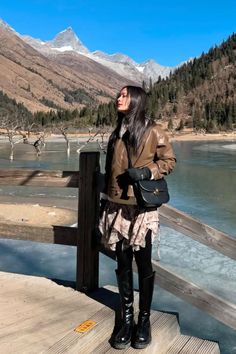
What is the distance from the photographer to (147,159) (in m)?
3.21

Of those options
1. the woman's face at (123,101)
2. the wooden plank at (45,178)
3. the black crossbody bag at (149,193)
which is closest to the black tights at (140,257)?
the black crossbody bag at (149,193)

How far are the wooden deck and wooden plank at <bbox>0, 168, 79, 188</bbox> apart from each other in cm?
100

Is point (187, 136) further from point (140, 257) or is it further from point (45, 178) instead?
point (140, 257)

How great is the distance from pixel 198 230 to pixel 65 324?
1.28 metres

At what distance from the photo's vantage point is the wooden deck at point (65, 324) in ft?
10.5

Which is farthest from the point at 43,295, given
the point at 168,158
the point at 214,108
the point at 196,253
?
the point at 214,108

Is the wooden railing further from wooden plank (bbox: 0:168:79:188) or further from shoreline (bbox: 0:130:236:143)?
shoreline (bbox: 0:130:236:143)

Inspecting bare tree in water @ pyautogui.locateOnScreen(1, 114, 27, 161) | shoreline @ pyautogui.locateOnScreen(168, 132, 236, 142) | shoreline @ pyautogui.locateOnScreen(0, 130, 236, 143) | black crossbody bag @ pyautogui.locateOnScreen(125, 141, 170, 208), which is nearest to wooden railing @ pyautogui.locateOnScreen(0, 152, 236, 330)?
black crossbody bag @ pyautogui.locateOnScreen(125, 141, 170, 208)

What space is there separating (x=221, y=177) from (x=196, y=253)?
64.5 feet

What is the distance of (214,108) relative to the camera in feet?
459

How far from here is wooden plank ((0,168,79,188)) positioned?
4227 millimetres

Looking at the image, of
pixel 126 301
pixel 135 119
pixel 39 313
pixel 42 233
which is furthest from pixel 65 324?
pixel 135 119

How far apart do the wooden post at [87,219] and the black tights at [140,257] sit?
31.5 inches

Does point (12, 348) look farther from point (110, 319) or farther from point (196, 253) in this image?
point (196, 253)
